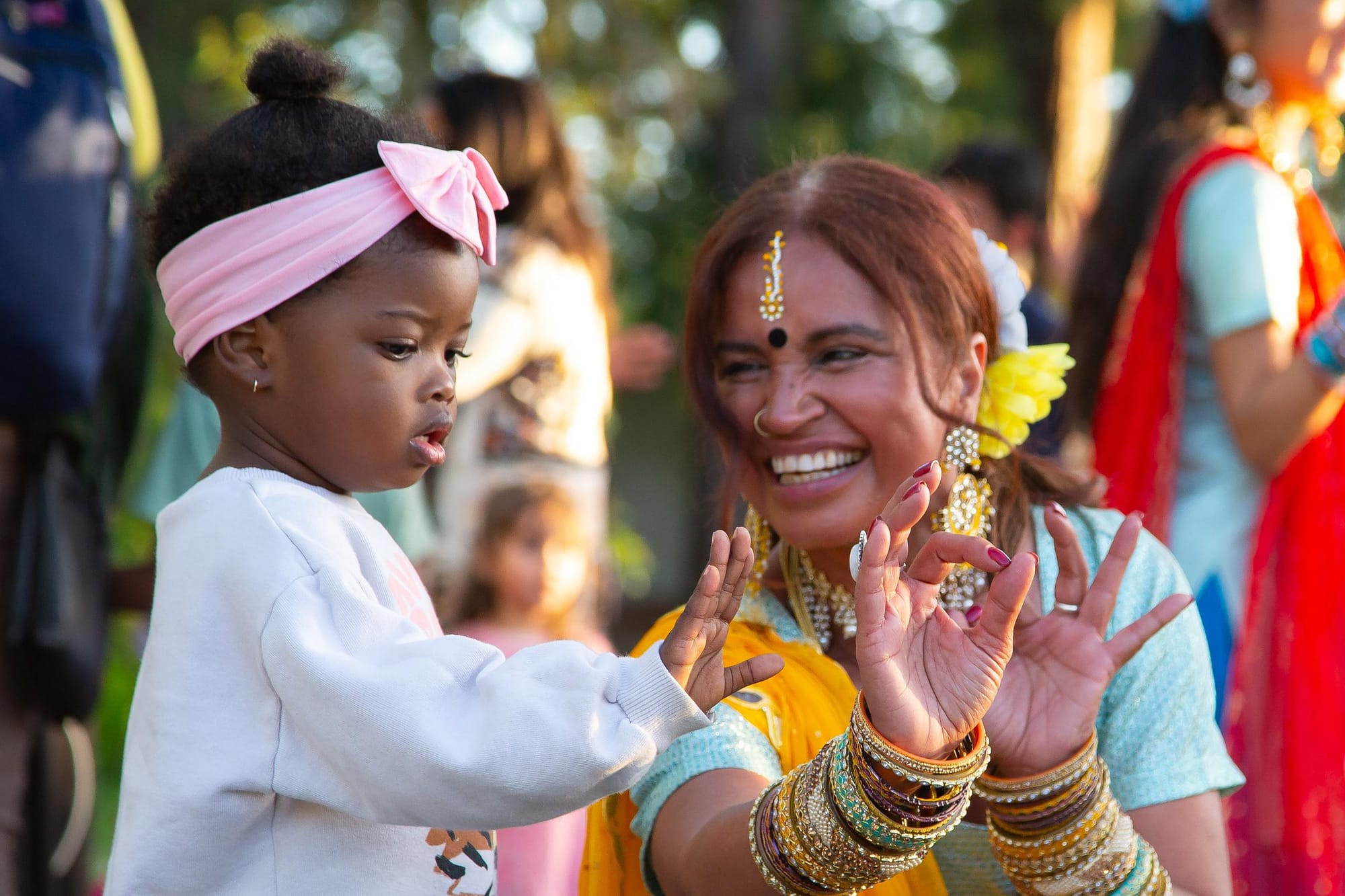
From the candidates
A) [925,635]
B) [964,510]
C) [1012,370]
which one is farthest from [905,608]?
[1012,370]

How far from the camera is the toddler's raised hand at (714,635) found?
157cm

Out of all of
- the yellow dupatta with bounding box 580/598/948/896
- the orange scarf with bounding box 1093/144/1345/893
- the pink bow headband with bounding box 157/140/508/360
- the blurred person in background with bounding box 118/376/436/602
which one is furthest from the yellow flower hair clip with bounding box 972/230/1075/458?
the blurred person in background with bounding box 118/376/436/602

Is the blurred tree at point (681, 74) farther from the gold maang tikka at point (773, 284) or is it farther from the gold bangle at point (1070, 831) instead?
the gold bangle at point (1070, 831)

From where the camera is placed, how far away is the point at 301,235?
5.56ft

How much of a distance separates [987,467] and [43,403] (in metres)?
1.75

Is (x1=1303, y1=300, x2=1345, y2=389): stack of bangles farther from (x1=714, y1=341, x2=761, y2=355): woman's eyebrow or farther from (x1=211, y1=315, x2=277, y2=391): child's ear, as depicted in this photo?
(x1=211, y1=315, x2=277, y2=391): child's ear

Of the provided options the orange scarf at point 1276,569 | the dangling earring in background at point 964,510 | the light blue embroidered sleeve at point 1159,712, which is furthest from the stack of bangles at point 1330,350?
the dangling earring in background at point 964,510

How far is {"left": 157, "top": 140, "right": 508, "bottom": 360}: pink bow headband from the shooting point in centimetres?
169

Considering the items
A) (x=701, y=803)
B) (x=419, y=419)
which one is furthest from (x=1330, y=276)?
(x=419, y=419)

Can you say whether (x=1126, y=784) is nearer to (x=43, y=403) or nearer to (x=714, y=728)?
(x=714, y=728)

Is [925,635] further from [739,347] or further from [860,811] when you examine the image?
[739,347]

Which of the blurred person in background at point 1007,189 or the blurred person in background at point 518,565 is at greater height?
the blurred person in background at point 1007,189

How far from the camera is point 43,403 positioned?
8.83 feet

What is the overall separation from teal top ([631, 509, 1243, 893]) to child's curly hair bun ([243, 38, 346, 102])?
1031 millimetres
